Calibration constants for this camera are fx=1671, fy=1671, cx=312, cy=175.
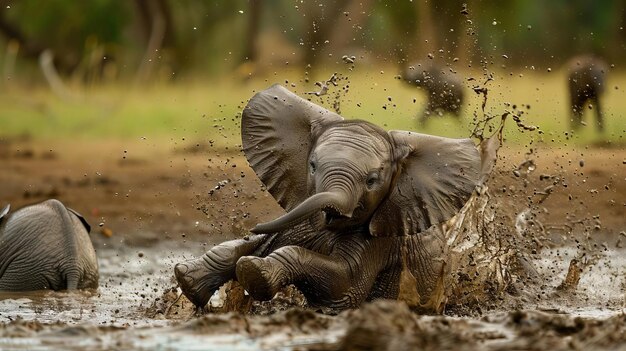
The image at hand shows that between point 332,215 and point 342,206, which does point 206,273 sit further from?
point 342,206

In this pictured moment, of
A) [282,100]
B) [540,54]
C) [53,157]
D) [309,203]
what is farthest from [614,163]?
[309,203]

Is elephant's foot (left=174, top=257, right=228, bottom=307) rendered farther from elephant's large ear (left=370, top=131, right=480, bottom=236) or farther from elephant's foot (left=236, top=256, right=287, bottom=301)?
elephant's large ear (left=370, top=131, right=480, bottom=236)

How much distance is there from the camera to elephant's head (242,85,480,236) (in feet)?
28.9

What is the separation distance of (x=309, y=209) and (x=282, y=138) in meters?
1.26

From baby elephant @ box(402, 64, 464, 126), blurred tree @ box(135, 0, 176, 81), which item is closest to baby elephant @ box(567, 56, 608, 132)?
baby elephant @ box(402, 64, 464, 126)

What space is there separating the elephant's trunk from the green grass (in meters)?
9.71

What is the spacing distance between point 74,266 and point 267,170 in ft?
7.51

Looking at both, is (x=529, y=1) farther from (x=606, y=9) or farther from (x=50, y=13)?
(x=50, y=13)

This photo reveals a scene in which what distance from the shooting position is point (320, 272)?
29.1ft

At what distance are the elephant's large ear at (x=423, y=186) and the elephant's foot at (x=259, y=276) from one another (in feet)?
2.42

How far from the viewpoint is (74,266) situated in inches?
446

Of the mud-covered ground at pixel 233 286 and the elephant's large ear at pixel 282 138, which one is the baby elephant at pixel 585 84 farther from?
the elephant's large ear at pixel 282 138

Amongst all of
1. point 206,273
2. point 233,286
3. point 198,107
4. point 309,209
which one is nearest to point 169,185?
point 198,107

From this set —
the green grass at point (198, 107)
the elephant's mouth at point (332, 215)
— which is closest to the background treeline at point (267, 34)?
the green grass at point (198, 107)
